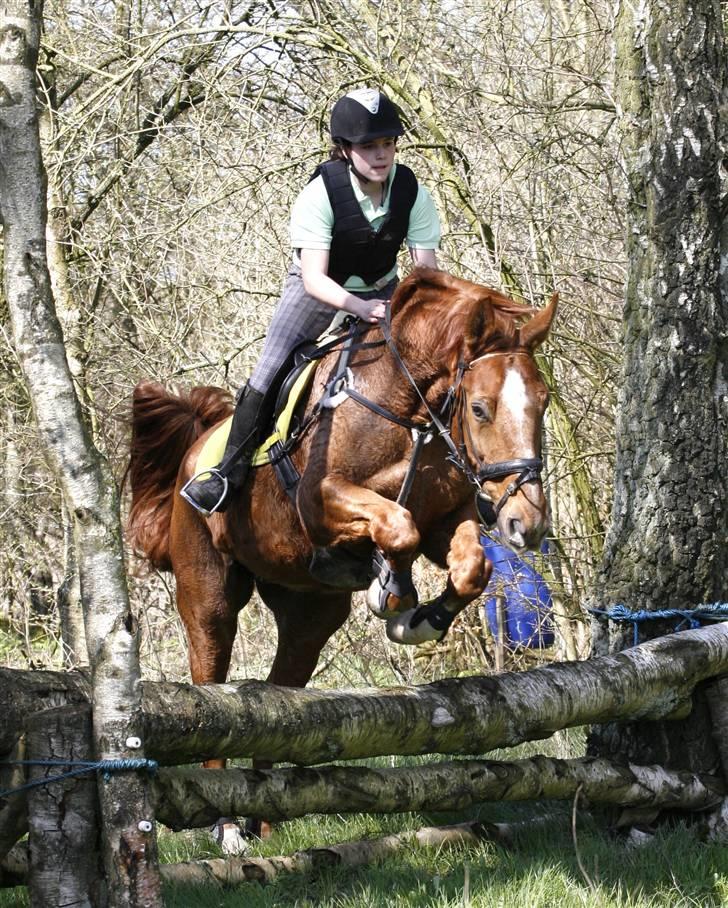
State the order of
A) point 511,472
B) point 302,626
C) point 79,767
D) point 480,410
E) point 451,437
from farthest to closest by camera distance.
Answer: point 302,626 → point 451,437 → point 480,410 → point 511,472 → point 79,767

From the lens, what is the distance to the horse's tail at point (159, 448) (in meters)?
6.58

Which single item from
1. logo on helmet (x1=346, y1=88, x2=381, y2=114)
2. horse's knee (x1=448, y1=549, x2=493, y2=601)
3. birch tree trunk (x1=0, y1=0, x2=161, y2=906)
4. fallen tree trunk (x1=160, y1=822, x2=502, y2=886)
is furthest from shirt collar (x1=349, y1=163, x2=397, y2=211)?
fallen tree trunk (x1=160, y1=822, x2=502, y2=886)

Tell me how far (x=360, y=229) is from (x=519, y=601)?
3.91m

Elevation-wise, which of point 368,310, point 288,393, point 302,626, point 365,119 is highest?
point 365,119

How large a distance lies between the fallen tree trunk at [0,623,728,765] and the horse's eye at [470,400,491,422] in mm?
956

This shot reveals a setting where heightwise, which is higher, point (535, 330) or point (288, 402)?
point (535, 330)

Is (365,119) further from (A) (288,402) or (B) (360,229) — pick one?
(A) (288,402)

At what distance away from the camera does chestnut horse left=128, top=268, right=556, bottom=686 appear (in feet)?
14.7

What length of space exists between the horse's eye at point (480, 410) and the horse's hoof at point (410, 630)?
840 mm

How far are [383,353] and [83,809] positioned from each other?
2.33 metres

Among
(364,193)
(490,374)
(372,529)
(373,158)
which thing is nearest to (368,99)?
(373,158)

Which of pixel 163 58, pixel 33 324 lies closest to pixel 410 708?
pixel 33 324

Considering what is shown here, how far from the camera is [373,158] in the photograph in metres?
5.02

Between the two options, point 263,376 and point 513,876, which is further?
point 263,376
